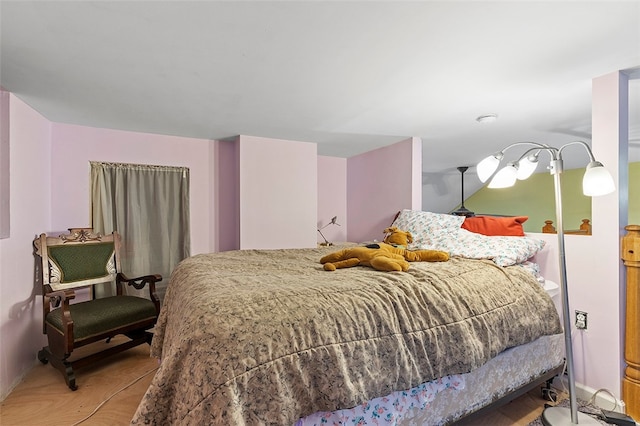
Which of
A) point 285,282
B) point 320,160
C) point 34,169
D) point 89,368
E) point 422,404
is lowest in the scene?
point 89,368

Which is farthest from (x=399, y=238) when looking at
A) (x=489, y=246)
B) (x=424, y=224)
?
(x=489, y=246)

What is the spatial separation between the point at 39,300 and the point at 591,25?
4.19 meters

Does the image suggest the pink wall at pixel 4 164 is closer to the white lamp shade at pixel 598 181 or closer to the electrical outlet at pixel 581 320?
the white lamp shade at pixel 598 181

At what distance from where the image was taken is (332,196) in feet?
14.6

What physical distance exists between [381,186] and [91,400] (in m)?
3.36

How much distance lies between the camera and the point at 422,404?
4.18 ft

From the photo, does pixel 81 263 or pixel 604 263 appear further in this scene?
pixel 81 263

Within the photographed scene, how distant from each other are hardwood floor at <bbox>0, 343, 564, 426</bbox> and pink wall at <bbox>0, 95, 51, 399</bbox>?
153 millimetres

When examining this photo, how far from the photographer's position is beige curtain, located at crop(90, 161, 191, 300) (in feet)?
9.80

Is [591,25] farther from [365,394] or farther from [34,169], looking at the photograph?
[34,169]

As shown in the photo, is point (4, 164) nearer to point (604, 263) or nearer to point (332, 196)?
point (332, 196)

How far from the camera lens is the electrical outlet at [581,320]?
6.13 ft

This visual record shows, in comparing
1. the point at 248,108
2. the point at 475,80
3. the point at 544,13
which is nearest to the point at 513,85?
the point at 475,80

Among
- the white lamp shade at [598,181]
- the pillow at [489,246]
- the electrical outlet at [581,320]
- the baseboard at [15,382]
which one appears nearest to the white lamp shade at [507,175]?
the white lamp shade at [598,181]
